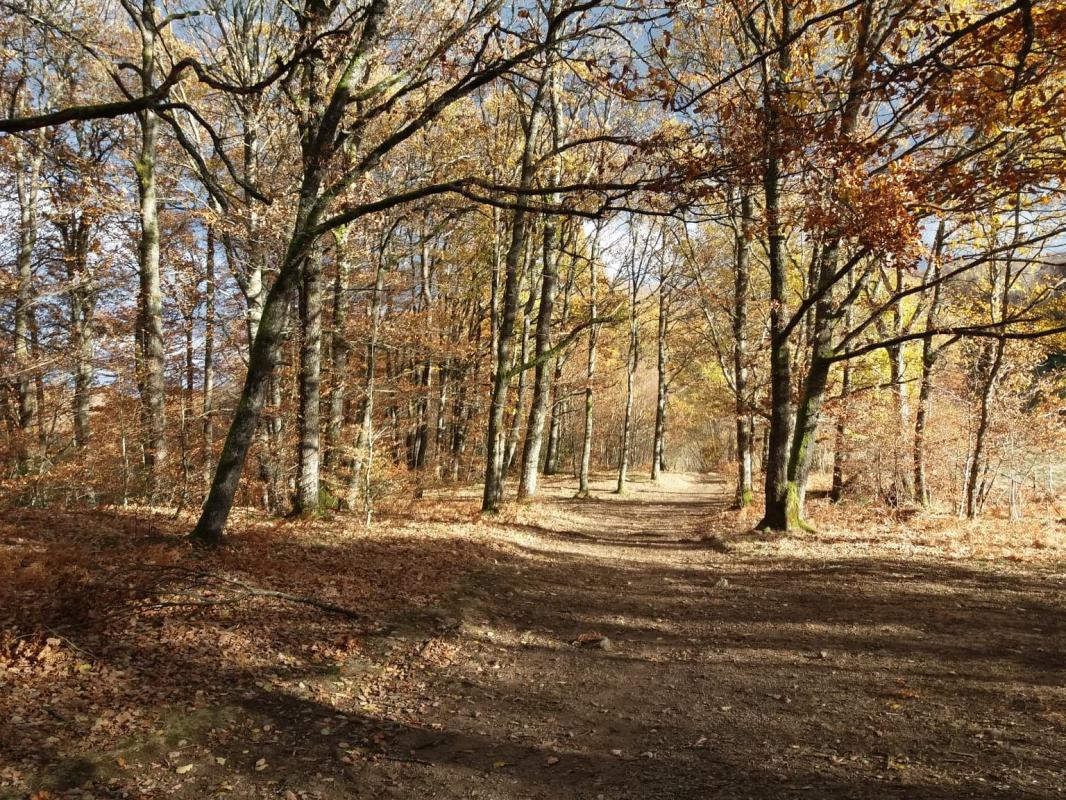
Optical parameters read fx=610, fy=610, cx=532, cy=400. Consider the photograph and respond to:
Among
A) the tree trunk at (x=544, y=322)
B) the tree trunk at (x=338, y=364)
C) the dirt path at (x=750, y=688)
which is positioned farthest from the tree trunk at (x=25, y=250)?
the dirt path at (x=750, y=688)

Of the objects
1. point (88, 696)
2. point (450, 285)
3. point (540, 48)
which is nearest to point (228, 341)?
point (450, 285)

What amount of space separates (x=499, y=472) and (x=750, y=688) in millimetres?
10216

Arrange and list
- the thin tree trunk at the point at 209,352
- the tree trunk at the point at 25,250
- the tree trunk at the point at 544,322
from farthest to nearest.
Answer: the tree trunk at the point at 544,322
the thin tree trunk at the point at 209,352
the tree trunk at the point at 25,250

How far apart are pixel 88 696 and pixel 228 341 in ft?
51.1

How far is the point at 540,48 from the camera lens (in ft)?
25.6

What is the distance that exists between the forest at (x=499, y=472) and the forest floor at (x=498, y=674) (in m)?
0.04

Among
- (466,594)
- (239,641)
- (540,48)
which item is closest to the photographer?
(239,641)

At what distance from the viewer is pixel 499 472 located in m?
15.5

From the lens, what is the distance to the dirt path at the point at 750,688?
409 cm

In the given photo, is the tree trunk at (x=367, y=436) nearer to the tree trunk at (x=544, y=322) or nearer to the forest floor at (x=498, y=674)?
the forest floor at (x=498, y=674)

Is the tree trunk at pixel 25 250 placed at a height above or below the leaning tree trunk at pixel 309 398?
above

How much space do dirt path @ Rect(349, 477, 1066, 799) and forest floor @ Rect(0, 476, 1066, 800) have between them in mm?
27

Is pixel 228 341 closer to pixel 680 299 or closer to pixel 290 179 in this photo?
pixel 290 179

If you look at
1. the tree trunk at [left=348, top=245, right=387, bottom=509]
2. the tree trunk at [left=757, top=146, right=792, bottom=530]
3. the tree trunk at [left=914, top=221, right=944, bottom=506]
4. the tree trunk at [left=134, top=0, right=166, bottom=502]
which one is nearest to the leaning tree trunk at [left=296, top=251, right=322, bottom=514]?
the tree trunk at [left=348, top=245, right=387, bottom=509]
